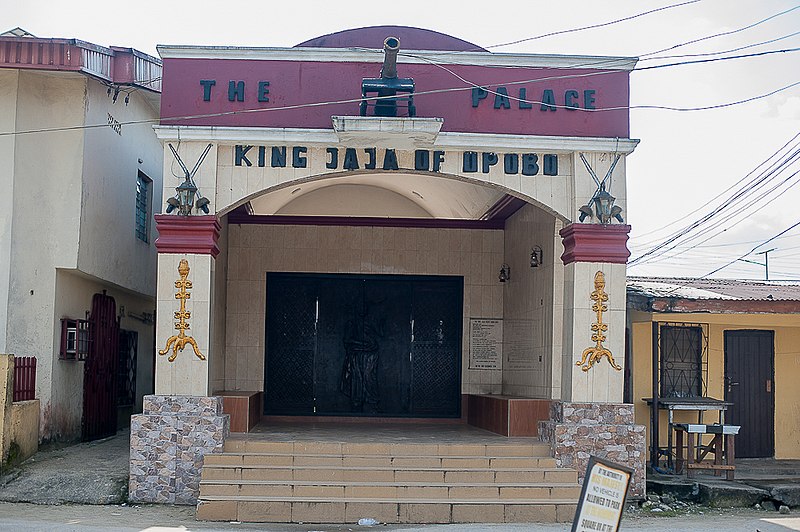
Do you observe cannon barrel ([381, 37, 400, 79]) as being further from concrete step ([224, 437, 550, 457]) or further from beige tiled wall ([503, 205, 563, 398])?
concrete step ([224, 437, 550, 457])

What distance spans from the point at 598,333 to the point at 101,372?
27.7 ft

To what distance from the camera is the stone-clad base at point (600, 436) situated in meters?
12.4

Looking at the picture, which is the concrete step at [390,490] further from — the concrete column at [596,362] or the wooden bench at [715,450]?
the wooden bench at [715,450]

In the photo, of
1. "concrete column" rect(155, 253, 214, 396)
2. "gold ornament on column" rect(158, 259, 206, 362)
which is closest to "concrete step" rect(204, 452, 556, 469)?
"concrete column" rect(155, 253, 214, 396)

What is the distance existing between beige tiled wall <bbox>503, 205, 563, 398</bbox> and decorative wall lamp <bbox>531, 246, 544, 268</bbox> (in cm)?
7

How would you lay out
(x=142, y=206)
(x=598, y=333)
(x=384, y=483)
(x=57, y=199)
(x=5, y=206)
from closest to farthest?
(x=384, y=483)
(x=598, y=333)
(x=5, y=206)
(x=57, y=199)
(x=142, y=206)

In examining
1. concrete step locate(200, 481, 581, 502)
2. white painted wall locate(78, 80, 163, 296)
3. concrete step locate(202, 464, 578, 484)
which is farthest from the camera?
white painted wall locate(78, 80, 163, 296)

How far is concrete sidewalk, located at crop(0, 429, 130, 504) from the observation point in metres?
12.1

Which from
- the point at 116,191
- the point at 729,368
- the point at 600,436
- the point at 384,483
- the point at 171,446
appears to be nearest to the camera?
the point at 384,483

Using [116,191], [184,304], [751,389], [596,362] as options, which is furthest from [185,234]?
[751,389]

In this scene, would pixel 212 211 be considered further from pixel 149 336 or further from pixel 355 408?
pixel 149 336

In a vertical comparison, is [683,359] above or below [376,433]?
above

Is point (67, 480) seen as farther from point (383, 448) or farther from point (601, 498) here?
point (601, 498)

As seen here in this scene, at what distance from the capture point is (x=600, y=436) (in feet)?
40.8
